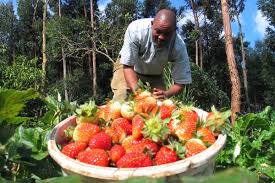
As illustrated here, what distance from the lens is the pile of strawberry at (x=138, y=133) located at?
1669 mm

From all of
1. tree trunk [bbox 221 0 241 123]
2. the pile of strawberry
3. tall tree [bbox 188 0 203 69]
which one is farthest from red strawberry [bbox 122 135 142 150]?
tall tree [bbox 188 0 203 69]

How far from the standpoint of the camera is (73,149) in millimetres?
1764

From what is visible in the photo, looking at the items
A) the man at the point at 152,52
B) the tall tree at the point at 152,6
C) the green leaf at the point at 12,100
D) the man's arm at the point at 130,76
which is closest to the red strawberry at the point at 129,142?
the green leaf at the point at 12,100

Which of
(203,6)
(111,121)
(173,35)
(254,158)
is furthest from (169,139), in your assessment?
(203,6)

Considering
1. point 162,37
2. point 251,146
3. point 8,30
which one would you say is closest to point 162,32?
point 162,37

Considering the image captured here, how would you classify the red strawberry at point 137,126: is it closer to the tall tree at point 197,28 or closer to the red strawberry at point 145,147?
the red strawberry at point 145,147

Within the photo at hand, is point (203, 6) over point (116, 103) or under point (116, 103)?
over

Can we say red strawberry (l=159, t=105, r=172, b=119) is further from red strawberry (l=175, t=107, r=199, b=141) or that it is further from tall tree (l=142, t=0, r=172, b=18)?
tall tree (l=142, t=0, r=172, b=18)

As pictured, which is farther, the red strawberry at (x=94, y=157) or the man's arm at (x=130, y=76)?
the man's arm at (x=130, y=76)

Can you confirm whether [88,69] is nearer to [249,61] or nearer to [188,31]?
[188,31]

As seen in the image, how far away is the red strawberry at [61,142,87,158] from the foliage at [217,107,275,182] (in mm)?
1022

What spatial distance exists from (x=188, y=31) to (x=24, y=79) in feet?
54.6

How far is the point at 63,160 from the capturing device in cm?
162

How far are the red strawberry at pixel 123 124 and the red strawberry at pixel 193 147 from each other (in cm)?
26
